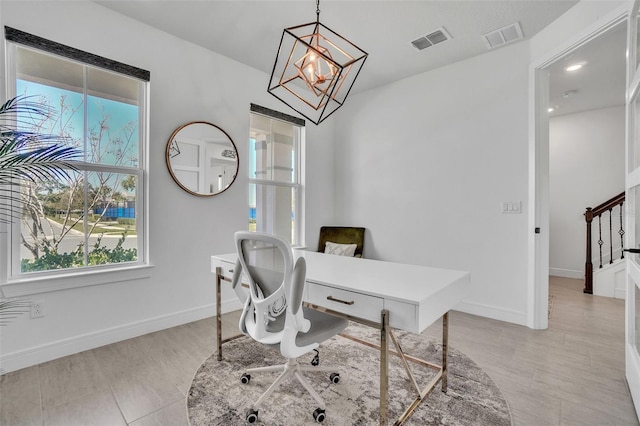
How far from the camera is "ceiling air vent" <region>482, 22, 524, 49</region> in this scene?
2.67 meters

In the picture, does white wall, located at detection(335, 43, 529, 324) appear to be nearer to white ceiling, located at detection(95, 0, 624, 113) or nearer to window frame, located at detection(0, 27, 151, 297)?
white ceiling, located at detection(95, 0, 624, 113)

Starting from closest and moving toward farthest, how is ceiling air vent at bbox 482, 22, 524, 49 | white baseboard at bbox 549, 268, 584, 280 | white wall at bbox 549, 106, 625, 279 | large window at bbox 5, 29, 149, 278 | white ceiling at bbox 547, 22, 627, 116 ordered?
1. large window at bbox 5, 29, 149, 278
2. ceiling air vent at bbox 482, 22, 524, 49
3. white ceiling at bbox 547, 22, 627, 116
4. white wall at bbox 549, 106, 625, 279
5. white baseboard at bbox 549, 268, 584, 280

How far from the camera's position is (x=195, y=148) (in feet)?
9.81

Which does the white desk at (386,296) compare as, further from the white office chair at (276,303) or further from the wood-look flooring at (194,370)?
the wood-look flooring at (194,370)

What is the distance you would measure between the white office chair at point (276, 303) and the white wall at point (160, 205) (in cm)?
149

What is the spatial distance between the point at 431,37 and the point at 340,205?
2333 mm

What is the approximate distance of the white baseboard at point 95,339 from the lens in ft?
6.72

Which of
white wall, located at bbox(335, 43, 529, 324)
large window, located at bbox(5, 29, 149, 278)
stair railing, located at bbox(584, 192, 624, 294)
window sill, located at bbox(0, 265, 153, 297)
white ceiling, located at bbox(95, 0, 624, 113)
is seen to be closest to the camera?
window sill, located at bbox(0, 265, 153, 297)

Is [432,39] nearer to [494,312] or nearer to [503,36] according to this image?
[503,36]

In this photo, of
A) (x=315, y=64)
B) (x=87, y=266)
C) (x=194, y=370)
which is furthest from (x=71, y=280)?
(x=315, y=64)

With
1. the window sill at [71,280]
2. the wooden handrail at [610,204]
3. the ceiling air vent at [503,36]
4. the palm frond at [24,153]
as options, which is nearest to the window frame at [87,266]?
the window sill at [71,280]

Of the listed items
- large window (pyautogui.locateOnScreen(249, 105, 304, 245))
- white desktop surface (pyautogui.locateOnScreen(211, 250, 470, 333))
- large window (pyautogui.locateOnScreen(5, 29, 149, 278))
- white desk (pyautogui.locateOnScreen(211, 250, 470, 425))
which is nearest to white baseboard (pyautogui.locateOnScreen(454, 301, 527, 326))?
white desk (pyautogui.locateOnScreen(211, 250, 470, 425))

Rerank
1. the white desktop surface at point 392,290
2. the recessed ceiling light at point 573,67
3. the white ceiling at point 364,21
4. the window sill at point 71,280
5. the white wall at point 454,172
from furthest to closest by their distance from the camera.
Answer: the recessed ceiling light at point 573,67, the white wall at point 454,172, the white ceiling at point 364,21, the window sill at point 71,280, the white desktop surface at point 392,290

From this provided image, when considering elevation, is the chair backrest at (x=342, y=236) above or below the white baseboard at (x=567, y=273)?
above
